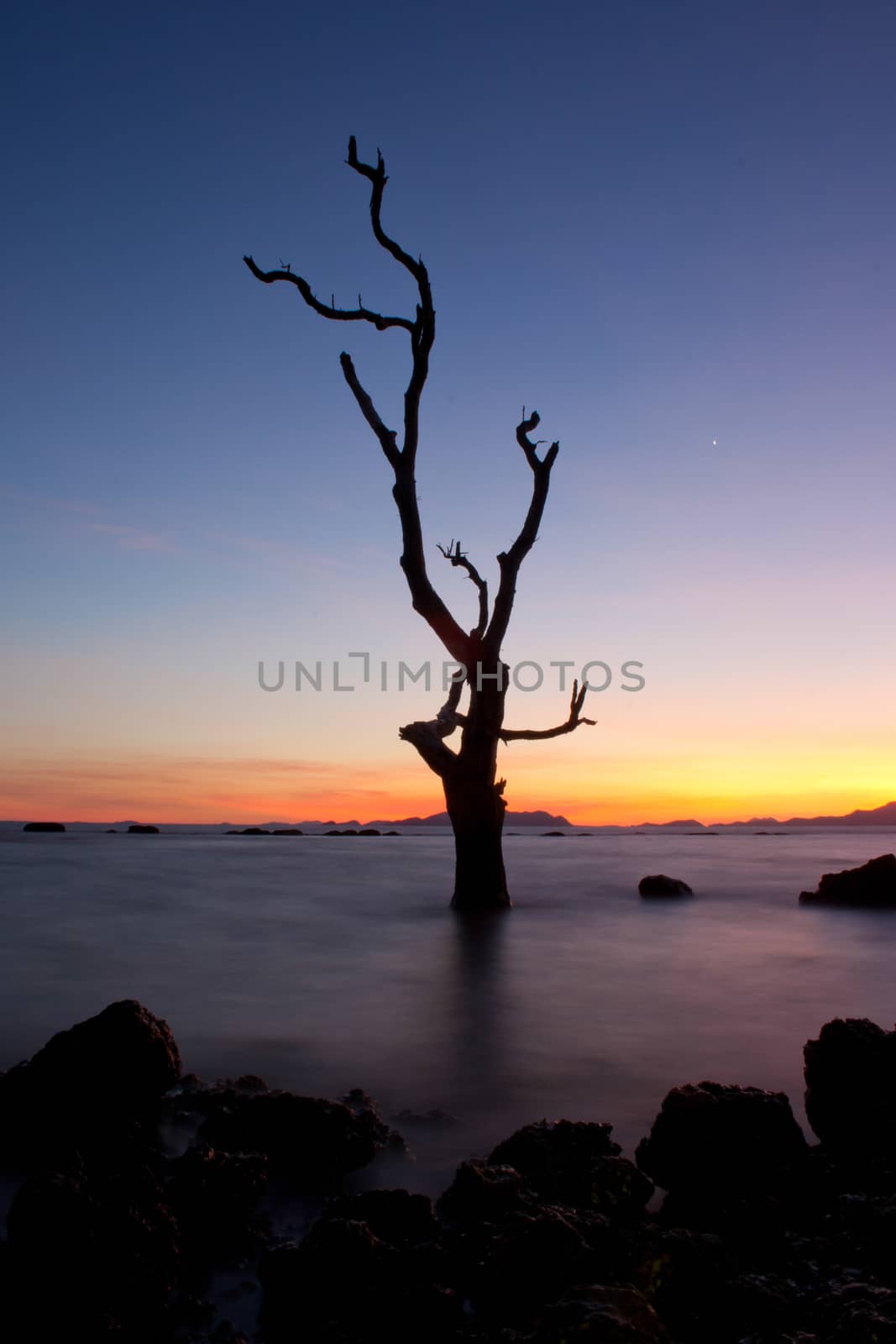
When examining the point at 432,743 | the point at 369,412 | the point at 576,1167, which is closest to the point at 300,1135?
the point at 576,1167

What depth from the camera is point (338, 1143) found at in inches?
137

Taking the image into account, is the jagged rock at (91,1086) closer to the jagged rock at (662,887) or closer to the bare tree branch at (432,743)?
the bare tree branch at (432,743)

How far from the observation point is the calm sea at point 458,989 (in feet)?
14.8

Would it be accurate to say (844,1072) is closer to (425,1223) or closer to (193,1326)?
(425,1223)

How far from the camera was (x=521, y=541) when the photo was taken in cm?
1277

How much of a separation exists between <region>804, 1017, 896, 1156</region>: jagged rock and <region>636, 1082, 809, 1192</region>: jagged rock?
406 millimetres

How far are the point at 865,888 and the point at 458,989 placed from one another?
9.58 m

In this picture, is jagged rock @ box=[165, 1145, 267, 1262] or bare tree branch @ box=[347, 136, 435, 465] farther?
bare tree branch @ box=[347, 136, 435, 465]

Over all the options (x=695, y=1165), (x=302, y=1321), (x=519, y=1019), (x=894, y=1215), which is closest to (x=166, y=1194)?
(x=302, y=1321)

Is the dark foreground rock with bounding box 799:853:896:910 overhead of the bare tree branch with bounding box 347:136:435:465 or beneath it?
beneath

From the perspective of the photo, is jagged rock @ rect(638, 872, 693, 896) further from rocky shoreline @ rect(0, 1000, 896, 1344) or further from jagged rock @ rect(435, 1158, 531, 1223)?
jagged rock @ rect(435, 1158, 531, 1223)

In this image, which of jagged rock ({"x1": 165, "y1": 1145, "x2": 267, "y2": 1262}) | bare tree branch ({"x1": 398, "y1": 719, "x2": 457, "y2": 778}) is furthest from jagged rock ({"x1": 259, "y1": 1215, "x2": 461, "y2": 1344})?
bare tree branch ({"x1": 398, "y1": 719, "x2": 457, "y2": 778})

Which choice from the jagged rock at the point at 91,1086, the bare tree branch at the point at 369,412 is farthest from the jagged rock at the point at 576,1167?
the bare tree branch at the point at 369,412

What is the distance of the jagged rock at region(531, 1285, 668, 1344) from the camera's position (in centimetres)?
202
